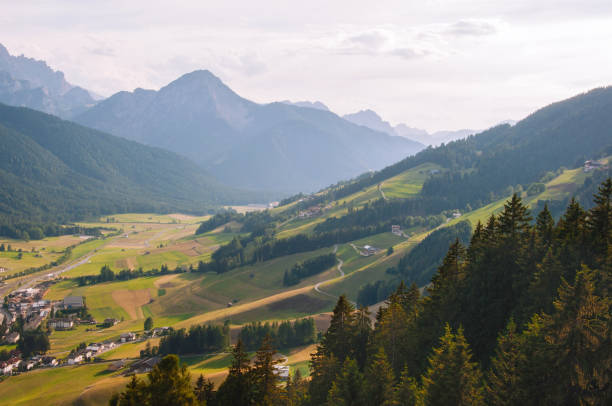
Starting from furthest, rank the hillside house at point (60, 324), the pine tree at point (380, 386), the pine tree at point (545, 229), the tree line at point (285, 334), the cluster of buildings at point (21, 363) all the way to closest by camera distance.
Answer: the hillside house at point (60, 324), the tree line at point (285, 334), the cluster of buildings at point (21, 363), the pine tree at point (545, 229), the pine tree at point (380, 386)

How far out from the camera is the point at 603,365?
2764 centimetres

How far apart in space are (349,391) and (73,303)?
14730 cm

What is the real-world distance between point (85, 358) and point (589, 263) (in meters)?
113

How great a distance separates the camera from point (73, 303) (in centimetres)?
15600

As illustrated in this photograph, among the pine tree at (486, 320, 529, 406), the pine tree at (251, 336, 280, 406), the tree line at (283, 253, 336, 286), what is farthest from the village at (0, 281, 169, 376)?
the pine tree at (486, 320, 529, 406)

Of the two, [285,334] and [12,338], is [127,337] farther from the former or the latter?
[285,334]

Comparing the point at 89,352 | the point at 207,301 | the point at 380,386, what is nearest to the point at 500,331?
the point at 380,386

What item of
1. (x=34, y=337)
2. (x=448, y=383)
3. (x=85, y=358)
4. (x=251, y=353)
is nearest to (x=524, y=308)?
(x=448, y=383)

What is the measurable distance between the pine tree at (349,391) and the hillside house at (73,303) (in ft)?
473

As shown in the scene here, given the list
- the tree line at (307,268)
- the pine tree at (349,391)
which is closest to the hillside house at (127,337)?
the tree line at (307,268)

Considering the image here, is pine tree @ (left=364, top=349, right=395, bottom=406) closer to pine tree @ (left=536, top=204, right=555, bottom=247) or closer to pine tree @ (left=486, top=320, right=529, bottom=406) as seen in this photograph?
pine tree @ (left=486, top=320, right=529, bottom=406)

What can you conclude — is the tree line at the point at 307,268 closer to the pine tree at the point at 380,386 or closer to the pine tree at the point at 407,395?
the pine tree at the point at 380,386

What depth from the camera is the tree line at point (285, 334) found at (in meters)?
112

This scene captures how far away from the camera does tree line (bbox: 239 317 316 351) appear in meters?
112
